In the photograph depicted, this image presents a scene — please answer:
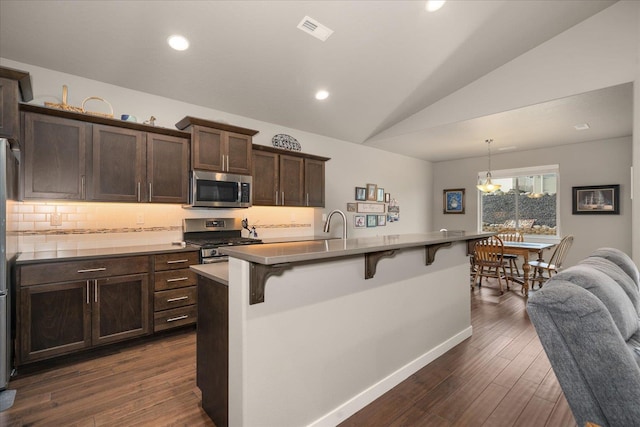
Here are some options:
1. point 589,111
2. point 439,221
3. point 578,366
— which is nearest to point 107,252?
point 578,366

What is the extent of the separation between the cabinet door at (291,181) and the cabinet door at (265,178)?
0.08 metres

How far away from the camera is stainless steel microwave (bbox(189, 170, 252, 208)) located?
3.42m

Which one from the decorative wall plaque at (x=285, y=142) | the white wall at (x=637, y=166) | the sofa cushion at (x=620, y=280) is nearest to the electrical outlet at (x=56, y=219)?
the decorative wall plaque at (x=285, y=142)

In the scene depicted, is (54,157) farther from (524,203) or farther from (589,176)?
(589,176)

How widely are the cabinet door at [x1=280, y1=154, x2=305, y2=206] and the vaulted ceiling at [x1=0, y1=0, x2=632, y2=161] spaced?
2.16 feet

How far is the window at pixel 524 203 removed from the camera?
5.90m

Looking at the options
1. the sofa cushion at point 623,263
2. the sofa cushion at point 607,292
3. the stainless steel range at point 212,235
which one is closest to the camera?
the sofa cushion at point 607,292

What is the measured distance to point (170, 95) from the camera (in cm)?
354

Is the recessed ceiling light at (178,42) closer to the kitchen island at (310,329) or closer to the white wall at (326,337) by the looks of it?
the kitchen island at (310,329)

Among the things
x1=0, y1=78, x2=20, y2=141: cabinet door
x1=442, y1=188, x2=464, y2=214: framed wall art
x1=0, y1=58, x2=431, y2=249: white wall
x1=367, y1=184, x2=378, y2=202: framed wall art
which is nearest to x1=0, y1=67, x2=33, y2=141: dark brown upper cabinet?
x1=0, y1=78, x2=20, y2=141: cabinet door

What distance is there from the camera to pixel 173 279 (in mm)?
3062

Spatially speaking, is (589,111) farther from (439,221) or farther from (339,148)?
(439,221)

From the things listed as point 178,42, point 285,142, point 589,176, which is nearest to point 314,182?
point 285,142

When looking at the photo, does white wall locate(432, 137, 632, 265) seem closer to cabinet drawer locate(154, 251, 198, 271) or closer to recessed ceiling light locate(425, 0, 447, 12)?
recessed ceiling light locate(425, 0, 447, 12)
